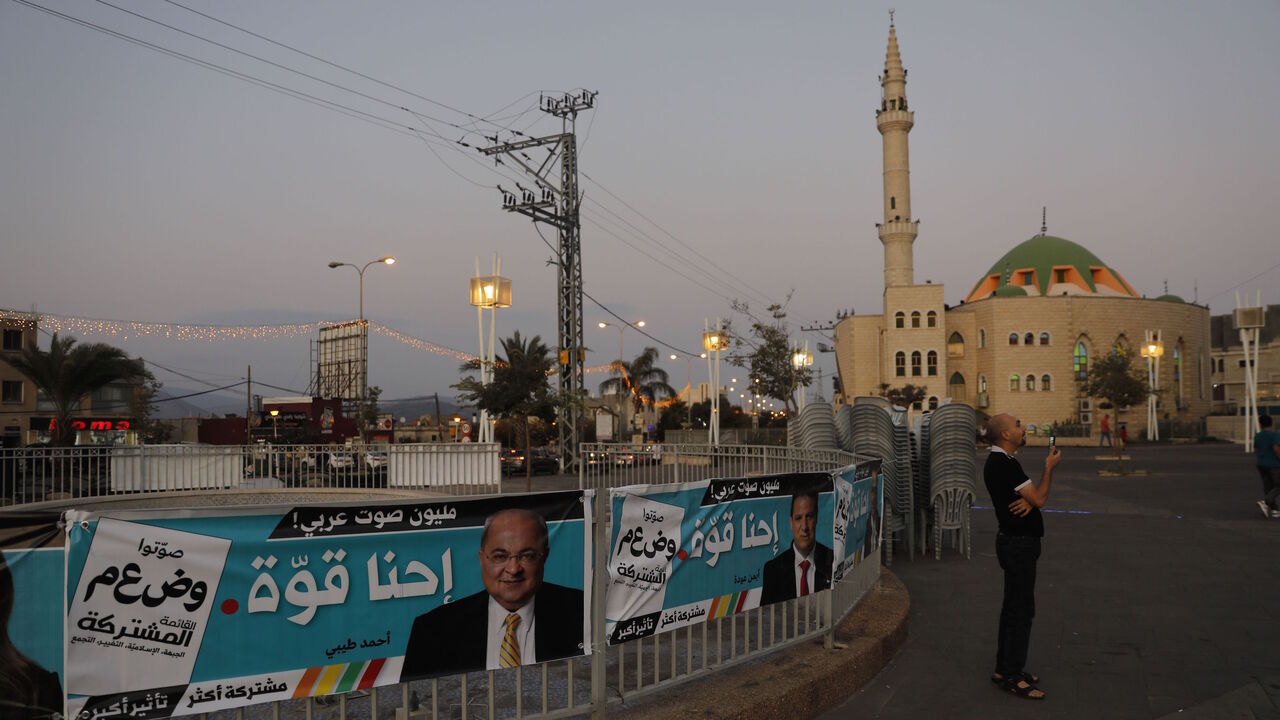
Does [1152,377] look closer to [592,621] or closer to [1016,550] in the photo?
[1016,550]

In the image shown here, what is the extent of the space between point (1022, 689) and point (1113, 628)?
2373 mm

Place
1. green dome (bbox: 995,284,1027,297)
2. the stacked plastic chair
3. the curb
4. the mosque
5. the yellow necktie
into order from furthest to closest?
green dome (bbox: 995,284,1027,297), the mosque, the stacked plastic chair, the curb, the yellow necktie

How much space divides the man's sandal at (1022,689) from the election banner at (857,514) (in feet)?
4.46

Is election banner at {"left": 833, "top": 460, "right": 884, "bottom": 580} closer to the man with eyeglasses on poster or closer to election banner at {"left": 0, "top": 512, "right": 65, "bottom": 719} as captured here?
the man with eyeglasses on poster

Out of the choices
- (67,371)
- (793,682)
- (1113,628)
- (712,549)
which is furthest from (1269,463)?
(67,371)

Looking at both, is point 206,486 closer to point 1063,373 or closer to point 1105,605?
point 1105,605

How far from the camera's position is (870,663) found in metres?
6.32

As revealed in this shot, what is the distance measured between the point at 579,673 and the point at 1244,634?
231 inches

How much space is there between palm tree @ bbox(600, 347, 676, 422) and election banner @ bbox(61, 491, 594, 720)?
52977 millimetres

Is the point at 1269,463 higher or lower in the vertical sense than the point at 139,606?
lower

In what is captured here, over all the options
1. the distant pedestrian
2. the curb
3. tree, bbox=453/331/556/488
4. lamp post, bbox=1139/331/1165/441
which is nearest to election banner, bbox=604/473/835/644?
the curb

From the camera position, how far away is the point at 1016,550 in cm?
583

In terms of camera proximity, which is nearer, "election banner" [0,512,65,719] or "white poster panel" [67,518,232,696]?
"election banner" [0,512,65,719]

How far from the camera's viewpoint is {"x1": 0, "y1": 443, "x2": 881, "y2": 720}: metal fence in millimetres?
4660
